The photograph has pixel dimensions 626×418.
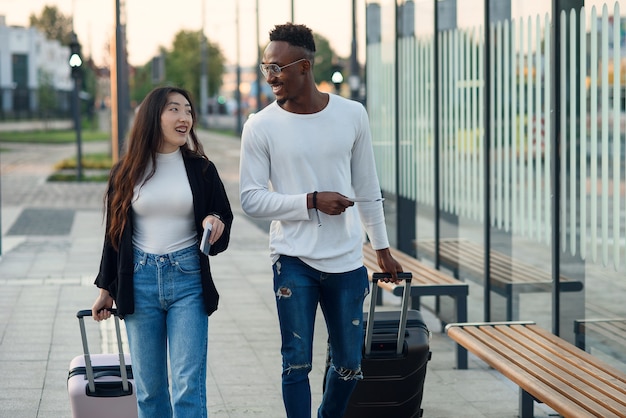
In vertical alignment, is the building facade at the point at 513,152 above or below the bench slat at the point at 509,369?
above

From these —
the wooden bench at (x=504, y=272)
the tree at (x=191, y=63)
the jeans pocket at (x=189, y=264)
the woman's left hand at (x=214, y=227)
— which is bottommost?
the wooden bench at (x=504, y=272)

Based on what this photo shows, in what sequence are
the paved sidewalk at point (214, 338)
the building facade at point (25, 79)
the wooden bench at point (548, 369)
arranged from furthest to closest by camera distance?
the building facade at point (25, 79)
the paved sidewalk at point (214, 338)
the wooden bench at point (548, 369)

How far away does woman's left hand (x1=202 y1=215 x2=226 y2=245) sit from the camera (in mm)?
4653

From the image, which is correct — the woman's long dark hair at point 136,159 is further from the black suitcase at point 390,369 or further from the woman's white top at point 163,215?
the black suitcase at point 390,369

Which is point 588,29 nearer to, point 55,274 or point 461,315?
point 461,315

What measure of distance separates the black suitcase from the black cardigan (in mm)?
885

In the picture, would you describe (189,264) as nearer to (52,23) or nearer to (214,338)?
(214,338)

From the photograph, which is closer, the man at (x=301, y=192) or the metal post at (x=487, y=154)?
the man at (x=301, y=192)

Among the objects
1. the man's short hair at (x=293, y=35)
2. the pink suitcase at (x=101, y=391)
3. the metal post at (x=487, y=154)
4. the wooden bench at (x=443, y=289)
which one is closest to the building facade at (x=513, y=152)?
the metal post at (x=487, y=154)

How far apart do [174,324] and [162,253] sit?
28 centimetres

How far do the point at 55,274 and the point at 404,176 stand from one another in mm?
3913

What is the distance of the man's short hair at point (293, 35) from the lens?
4.90 meters

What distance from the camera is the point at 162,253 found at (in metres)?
4.75

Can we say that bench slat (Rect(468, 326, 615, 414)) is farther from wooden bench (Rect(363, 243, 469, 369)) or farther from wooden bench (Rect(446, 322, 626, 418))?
wooden bench (Rect(363, 243, 469, 369))
